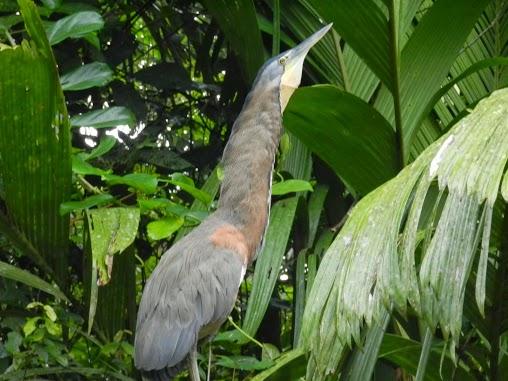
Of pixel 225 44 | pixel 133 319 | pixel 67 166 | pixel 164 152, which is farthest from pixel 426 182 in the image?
pixel 225 44

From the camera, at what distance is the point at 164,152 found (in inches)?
119

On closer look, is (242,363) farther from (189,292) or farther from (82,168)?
(82,168)

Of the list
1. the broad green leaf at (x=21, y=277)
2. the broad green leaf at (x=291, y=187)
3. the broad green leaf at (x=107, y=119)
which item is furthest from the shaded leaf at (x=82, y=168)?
the broad green leaf at (x=291, y=187)

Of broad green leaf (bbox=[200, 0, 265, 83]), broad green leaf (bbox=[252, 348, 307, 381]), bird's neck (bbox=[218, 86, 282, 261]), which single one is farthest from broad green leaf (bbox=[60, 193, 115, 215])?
broad green leaf (bbox=[200, 0, 265, 83])

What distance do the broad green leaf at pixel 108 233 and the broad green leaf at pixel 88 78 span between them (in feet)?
1.16

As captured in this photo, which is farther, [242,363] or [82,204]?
[242,363]

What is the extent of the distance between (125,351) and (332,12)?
0.92 m

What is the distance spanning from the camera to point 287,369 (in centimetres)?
225

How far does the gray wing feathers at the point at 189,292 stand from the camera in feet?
7.54

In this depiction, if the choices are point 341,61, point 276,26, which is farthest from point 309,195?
point 276,26

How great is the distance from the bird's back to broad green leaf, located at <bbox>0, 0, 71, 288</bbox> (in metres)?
0.27

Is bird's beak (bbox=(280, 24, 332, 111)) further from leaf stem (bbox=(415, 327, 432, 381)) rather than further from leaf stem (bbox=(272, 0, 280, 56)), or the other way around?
leaf stem (bbox=(415, 327, 432, 381))

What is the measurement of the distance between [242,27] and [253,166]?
47 centimetres

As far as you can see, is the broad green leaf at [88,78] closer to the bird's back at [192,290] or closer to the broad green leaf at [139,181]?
the broad green leaf at [139,181]
